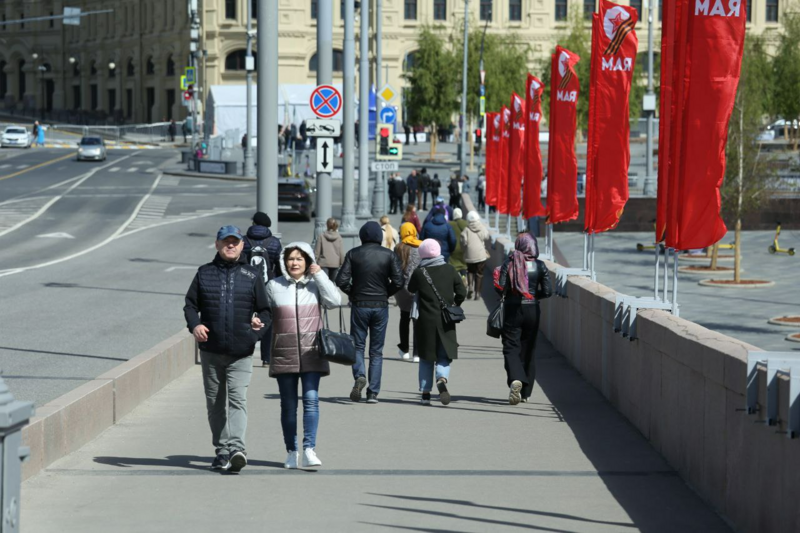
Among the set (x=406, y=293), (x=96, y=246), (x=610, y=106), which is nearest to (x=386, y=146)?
(x=96, y=246)

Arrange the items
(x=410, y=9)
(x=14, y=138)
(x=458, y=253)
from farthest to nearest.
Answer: (x=410, y=9), (x=14, y=138), (x=458, y=253)

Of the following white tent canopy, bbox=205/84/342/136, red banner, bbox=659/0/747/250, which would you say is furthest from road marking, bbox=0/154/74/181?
red banner, bbox=659/0/747/250

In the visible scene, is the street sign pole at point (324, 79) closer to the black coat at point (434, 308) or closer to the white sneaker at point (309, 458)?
the black coat at point (434, 308)

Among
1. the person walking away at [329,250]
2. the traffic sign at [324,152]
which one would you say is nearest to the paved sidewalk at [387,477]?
the person walking away at [329,250]

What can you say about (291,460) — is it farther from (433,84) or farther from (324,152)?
(433,84)

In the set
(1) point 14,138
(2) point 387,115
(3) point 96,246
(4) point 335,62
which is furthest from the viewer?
(4) point 335,62

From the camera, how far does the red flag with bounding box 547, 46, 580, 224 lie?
19.1m

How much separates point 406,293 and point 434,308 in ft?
9.81

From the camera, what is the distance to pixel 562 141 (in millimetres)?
19516

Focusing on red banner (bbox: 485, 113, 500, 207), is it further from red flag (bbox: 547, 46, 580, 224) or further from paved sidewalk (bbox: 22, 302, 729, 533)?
paved sidewalk (bbox: 22, 302, 729, 533)

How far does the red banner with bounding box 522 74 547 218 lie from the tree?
175 ft

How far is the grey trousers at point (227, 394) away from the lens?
9359 mm

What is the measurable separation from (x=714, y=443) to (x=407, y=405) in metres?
5.07

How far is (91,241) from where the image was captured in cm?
3694
